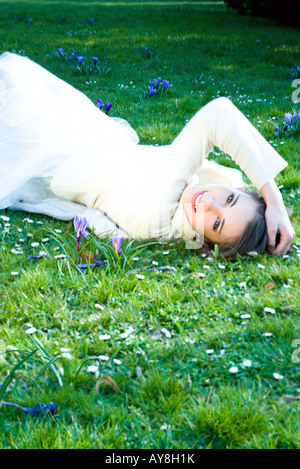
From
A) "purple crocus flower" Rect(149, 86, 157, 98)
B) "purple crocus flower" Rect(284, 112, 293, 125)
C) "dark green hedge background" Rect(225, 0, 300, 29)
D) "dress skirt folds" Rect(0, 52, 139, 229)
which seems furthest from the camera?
"dark green hedge background" Rect(225, 0, 300, 29)

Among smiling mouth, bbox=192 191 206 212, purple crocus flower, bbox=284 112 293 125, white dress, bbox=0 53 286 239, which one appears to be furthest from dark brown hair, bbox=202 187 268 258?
purple crocus flower, bbox=284 112 293 125

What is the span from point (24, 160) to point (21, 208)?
0.39m

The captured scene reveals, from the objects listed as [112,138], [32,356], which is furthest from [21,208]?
[32,356]

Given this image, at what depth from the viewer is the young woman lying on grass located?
3270mm

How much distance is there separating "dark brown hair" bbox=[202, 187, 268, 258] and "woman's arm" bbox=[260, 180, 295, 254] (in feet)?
0.13

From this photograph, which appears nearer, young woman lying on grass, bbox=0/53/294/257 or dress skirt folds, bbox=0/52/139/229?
young woman lying on grass, bbox=0/53/294/257

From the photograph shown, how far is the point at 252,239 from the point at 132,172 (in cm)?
112

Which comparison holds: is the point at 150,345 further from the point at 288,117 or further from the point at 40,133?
the point at 288,117

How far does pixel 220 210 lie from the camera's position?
10.4 feet

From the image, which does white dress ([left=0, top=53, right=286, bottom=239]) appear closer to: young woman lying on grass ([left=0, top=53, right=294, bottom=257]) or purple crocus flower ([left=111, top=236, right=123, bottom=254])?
young woman lying on grass ([left=0, top=53, right=294, bottom=257])

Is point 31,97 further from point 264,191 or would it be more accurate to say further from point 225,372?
point 225,372

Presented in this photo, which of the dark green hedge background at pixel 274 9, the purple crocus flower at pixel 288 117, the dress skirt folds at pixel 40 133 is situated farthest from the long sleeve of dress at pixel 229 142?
the dark green hedge background at pixel 274 9

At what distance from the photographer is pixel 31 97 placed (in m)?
4.55

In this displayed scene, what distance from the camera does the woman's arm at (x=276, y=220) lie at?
10.7 feet
